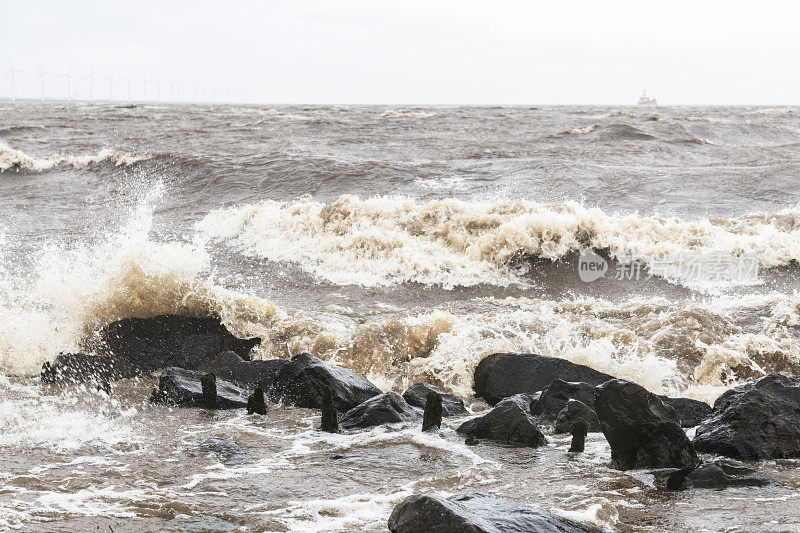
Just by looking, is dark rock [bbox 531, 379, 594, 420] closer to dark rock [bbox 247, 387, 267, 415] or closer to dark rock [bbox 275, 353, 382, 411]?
dark rock [bbox 275, 353, 382, 411]

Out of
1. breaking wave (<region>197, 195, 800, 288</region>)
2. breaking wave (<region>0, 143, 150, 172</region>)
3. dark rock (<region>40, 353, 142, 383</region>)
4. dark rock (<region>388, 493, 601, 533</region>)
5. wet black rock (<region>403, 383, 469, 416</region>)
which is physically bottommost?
dark rock (<region>40, 353, 142, 383</region>)

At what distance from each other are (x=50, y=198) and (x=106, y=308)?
10.9 metres

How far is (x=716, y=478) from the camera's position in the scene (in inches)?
179

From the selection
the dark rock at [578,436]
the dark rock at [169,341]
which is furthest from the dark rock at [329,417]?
the dark rock at [169,341]

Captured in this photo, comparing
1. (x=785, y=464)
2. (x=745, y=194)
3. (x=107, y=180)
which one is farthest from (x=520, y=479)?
(x=107, y=180)

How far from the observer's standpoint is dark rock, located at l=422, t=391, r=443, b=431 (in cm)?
568

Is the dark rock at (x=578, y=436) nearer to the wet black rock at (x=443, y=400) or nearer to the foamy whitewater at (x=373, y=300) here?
the foamy whitewater at (x=373, y=300)

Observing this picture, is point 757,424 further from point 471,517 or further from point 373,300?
point 373,300

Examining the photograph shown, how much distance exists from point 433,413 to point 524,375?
1426mm

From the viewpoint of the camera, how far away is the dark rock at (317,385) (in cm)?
629

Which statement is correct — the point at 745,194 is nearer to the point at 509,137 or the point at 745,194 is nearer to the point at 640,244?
the point at 640,244

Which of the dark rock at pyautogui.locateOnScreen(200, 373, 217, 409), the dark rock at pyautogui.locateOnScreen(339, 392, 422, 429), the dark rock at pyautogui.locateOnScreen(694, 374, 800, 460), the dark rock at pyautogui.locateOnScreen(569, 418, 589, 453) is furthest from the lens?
the dark rock at pyautogui.locateOnScreen(200, 373, 217, 409)

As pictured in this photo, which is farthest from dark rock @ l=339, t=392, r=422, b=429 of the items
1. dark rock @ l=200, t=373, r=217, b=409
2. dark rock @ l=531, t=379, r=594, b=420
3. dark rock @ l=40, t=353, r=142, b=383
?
dark rock @ l=40, t=353, r=142, b=383

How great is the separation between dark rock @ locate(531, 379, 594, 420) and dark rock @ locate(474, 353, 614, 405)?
1.57 ft
